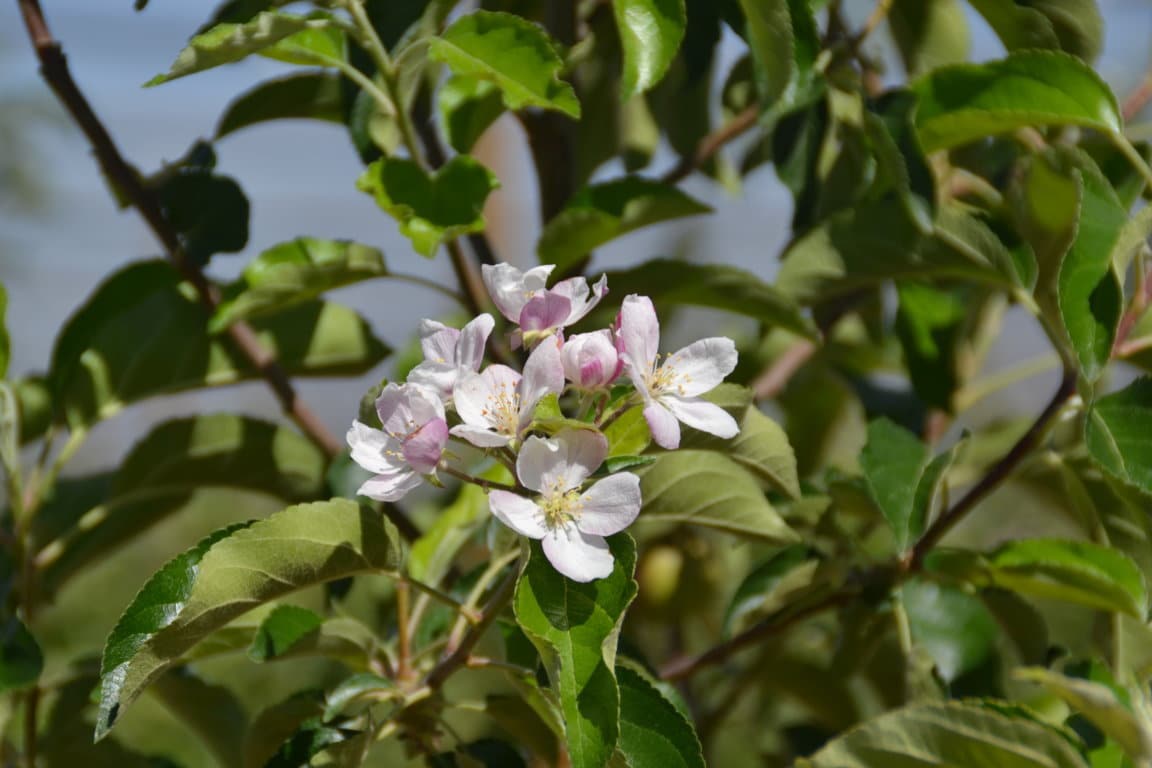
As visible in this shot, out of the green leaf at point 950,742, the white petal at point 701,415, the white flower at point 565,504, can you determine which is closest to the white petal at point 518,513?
the white flower at point 565,504

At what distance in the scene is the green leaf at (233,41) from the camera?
737 millimetres

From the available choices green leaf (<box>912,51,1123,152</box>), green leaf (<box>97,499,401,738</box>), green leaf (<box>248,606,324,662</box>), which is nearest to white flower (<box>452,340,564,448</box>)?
Answer: green leaf (<box>97,499,401,738</box>)

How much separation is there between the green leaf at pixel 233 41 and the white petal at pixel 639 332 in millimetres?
298

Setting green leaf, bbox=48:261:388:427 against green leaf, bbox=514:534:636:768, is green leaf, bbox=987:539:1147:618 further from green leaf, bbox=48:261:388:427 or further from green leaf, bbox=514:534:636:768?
green leaf, bbox=48:261:388:427

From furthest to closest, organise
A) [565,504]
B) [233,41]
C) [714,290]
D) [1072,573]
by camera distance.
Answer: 1. [714,290]
2. [1072,573]
3. [233,41]
4. [565,504]

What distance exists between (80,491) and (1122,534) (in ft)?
3.08

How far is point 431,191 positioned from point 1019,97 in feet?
1.46

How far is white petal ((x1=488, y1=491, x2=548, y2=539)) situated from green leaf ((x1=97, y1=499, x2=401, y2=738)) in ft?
0.43

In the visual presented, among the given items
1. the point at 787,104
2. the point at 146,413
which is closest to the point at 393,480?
the point at 787,104

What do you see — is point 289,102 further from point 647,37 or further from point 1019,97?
point 1019,97

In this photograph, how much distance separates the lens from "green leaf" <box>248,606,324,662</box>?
2.59 feet

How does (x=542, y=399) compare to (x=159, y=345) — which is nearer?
(x=542, y=399)

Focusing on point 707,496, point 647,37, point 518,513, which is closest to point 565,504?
point 518,513

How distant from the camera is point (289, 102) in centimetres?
108
